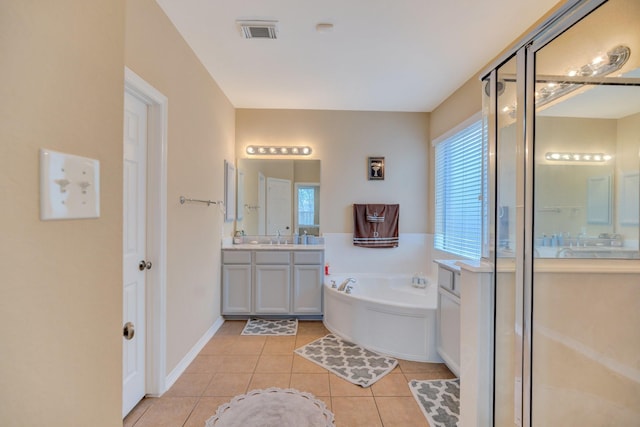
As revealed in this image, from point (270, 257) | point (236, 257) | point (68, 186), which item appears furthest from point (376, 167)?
point (68, 186)

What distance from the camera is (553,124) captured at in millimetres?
1553

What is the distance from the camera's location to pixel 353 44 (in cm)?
236

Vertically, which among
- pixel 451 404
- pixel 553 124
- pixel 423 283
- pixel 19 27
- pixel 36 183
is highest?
pixel 553 124

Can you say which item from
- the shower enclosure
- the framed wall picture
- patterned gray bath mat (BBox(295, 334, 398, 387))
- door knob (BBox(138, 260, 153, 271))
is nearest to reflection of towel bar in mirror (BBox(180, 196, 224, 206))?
door knob (BBox(138, 260, 153, 271))

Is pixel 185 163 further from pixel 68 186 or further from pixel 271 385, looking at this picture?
pixel 68 186

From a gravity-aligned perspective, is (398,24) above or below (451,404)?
above

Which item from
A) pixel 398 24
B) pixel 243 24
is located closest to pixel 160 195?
pixel 243 24

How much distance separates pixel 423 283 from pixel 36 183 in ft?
12.1

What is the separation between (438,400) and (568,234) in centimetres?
138

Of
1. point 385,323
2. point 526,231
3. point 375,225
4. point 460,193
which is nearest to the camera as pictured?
point 526,231

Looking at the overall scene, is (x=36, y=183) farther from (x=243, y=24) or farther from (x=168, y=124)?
(x=243, y=24)

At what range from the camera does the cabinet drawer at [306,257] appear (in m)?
3.50

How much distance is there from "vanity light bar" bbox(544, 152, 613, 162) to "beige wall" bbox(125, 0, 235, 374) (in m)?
2.35

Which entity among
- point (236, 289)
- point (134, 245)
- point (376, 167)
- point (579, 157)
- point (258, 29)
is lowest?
point (236, 289)
